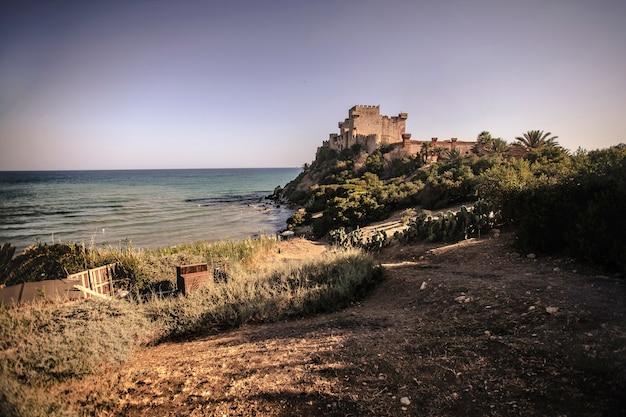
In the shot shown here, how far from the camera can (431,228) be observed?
11.2 m

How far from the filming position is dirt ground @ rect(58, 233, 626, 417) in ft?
9.92

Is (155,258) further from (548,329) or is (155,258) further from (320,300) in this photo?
(548,329)

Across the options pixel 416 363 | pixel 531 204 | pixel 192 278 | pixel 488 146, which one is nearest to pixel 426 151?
pixel 488 146

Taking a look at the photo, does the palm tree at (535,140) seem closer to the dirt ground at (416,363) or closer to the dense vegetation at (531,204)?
the dense vegetation at (531,204)

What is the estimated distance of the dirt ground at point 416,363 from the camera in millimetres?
3023

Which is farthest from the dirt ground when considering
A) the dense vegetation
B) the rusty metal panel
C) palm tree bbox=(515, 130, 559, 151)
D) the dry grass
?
palm tree bbox=(515, 130, 559, 151)

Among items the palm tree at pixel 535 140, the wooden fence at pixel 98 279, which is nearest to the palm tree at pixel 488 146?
the palm tree at pixel 535 140

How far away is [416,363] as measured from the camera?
12.2 ft

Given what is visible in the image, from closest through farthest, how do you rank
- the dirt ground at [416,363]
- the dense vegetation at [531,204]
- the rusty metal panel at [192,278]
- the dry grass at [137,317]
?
the dirt ground at [416,363] → the dry grass at [137,317] → the dense vegetation at [531,204] → the rusty metal panel at [192,278]

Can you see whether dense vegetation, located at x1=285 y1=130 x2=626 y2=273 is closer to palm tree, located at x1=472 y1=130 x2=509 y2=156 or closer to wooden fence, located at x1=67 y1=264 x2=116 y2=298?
palm tree, located at x1=472 y1=130 x2=509 y2=156

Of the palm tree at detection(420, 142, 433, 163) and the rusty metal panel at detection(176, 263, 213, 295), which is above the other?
the palm tree at detection(420, 142, 433, 163)

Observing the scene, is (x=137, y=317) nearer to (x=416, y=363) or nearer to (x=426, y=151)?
(x=416, y=363)

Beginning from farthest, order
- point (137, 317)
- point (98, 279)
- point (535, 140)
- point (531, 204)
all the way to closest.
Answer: point (535, 140) < point (98, 279) < point (531, 204) < point (137, 317)

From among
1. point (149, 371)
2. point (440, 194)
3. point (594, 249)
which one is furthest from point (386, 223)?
point (149, 371)
